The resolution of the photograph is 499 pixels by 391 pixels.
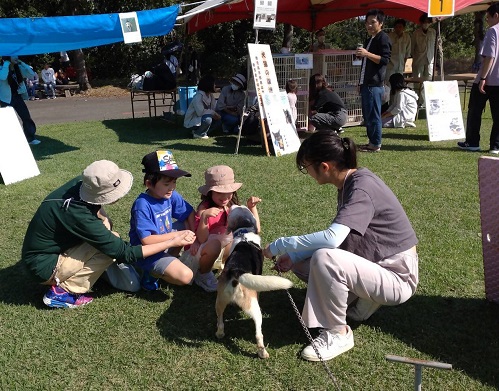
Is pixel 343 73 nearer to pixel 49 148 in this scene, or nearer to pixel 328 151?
pixel 49 148

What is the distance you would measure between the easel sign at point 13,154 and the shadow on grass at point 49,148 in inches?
44.7

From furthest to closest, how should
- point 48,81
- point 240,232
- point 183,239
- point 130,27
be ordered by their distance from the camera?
point 48,81 < point 130,27 < point 183,239 < point 240,232

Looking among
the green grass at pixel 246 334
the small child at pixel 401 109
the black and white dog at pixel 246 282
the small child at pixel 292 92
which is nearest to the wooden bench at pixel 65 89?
the small child at pixel 292 92

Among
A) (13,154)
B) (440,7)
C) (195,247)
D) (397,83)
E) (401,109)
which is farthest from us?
(397,83)

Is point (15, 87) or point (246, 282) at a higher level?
point (15, 87)

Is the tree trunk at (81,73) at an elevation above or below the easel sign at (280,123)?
above

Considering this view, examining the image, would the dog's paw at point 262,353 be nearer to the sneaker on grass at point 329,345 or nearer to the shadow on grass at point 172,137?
the sneaker on grass at point 329,345

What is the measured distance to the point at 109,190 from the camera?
274cm

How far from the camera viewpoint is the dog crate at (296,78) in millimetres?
8234

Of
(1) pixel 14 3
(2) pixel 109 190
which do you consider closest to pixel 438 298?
(2) pixel 109 190

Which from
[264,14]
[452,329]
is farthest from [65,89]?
[452,329]

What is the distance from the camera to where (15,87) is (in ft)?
26.6

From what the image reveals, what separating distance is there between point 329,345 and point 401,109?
747 centimetres

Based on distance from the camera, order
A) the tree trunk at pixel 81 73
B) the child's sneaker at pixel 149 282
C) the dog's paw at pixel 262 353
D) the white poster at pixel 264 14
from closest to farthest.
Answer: the dog's paw at pixel 262 353 → the child's sneaker at pixel 149 282 → the white poster at pixel 264 14 → the tree trunk at pixel 81 73
